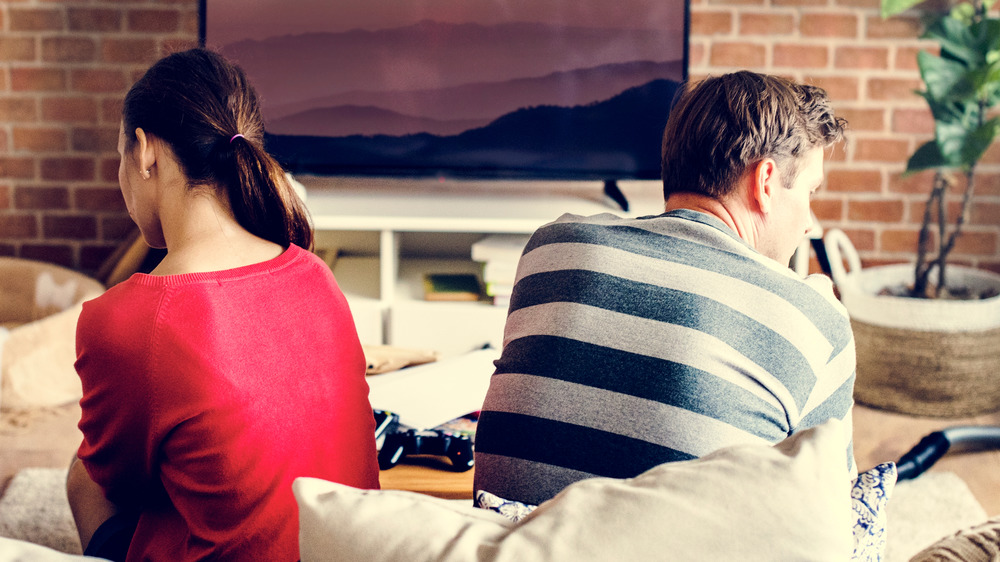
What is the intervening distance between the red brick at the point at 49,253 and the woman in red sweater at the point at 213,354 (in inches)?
77.1

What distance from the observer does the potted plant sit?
224 cm

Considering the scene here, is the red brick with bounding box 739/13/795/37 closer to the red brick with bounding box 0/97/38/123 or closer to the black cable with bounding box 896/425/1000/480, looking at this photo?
the black cable with bounding box 896/425/1000/480

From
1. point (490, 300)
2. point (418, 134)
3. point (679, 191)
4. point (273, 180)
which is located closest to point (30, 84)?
point (418, 134)

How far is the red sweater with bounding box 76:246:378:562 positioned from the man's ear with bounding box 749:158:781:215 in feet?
1.89

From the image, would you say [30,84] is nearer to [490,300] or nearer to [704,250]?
[490,300]

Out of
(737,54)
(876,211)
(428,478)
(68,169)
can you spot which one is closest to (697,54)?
(737,54)

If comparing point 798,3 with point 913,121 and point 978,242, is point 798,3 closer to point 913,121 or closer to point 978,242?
point 913,121

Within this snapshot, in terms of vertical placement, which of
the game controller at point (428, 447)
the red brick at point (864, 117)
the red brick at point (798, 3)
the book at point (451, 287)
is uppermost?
the red brick at point (798, 3)

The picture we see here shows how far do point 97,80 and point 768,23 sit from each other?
2.20m

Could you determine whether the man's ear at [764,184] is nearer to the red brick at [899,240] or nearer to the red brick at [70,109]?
the red brick at [899,240]

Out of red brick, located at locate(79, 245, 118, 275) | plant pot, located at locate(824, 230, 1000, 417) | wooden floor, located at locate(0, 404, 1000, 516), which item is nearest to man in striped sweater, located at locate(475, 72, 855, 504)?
wooden floor, located at locate(0, 404, 1000, 516)

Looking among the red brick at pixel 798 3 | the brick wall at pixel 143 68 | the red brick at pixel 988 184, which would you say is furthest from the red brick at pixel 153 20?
the red brick at pixel 988 184

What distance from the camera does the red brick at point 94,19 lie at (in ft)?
8.56

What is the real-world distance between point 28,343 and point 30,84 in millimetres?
990
